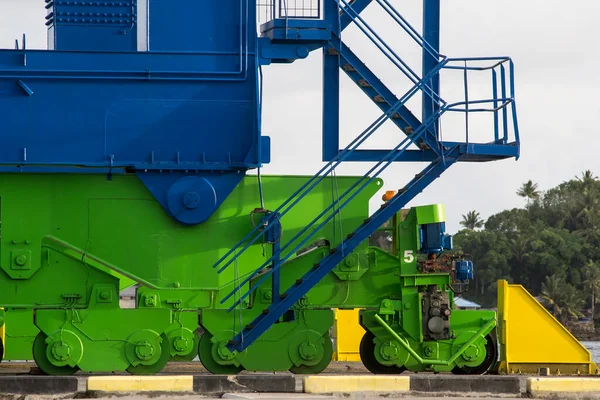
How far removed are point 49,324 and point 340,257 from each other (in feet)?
13.8

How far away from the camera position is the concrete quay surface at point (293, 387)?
1653cm

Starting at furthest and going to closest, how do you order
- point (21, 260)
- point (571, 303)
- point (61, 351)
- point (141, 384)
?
point (571, 303) → point (21, 260) → point (61, 351) → point (141, 384)

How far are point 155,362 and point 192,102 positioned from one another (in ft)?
12.3

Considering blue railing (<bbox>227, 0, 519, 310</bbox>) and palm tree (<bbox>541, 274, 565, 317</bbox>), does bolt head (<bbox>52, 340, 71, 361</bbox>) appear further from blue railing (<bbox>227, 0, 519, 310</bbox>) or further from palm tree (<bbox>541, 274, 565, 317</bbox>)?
palm tree (<bbox>541, 274, 565, 317</bbox>)

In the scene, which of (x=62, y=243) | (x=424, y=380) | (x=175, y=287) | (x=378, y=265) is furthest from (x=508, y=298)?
(x=62, y=243)

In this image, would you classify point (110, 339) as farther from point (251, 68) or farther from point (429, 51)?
point (429, 51)

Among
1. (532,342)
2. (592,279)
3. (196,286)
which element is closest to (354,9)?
(196,286)

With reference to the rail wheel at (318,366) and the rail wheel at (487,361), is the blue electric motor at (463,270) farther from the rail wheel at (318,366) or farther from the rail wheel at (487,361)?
the rail wheel at (318,366)

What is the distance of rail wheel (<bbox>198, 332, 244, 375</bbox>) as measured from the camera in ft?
62.6

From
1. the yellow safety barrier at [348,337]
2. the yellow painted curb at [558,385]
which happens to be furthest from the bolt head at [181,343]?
the yellow painted curb at [558,385]

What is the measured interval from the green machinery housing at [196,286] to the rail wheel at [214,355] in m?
0.02

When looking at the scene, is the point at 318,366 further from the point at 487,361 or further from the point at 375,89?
the point at 375,89

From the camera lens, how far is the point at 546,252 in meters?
102

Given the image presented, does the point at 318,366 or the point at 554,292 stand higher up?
the point at 318,366
